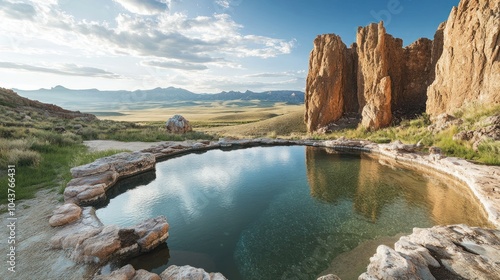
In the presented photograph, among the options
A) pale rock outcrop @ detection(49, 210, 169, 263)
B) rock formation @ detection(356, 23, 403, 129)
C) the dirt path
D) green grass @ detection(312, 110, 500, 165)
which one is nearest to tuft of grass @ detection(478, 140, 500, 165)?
green grass @ detection(312, 110, 500, 165)

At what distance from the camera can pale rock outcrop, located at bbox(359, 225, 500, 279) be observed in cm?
449

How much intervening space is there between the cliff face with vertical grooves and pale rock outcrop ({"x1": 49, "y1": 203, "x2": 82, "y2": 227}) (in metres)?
22.5

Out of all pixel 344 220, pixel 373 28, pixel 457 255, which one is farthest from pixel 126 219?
pixel 373 28

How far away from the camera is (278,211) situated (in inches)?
351

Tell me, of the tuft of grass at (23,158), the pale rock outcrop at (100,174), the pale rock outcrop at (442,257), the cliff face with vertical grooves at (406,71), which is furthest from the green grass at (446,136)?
the tuft of grass at (23,158)

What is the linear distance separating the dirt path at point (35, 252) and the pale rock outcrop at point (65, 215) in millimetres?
199

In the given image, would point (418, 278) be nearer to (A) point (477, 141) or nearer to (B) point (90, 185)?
(B) point (90, 185)

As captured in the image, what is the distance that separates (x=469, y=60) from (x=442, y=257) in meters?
18.5

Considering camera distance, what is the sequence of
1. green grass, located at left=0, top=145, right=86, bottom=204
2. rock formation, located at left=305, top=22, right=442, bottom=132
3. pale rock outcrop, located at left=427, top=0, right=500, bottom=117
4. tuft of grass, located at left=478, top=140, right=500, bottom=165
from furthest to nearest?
rock formation, located at left=305, top=22, right=442, bottom=132
pale rock outcrop, located at left=427, top=0, right=500, bottom=117
tuft of grass, located at left=478, top=140, right=500, bottom=165
green grass, located at left=0, top=145, right=86, bottom=204

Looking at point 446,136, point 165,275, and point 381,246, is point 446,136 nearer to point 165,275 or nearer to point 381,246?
point 381,246

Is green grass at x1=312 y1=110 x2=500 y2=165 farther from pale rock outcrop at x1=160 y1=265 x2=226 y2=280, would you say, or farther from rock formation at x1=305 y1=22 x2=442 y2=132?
pale rock outcrop at x1=160 y1=265 x2=226 y2=280

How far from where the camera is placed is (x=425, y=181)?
37.6 feet

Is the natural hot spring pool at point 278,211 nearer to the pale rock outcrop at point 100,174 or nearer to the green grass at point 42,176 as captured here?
the pale rock outcrop at point 100,174

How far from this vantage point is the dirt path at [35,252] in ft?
16.6
